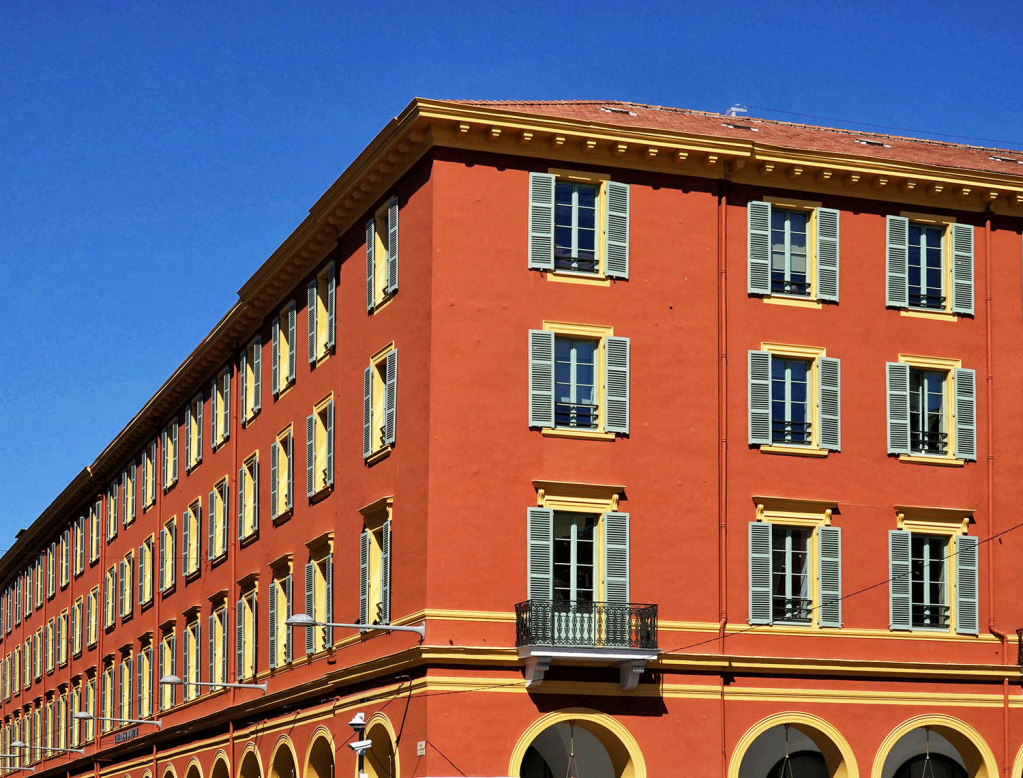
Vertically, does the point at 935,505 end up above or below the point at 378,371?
below

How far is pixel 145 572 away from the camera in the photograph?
67125mm

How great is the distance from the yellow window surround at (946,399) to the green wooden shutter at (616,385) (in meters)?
7.03

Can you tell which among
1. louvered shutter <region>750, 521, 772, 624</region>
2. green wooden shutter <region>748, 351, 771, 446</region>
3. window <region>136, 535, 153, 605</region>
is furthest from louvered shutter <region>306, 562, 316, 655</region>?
window <region>136, 535, 153, 605</region>

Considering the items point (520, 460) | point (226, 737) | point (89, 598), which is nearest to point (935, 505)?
point (520, 460)

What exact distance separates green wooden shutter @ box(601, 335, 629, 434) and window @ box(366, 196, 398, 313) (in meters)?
5.51

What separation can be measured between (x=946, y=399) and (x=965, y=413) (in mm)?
556

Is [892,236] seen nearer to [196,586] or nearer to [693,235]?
[693,235]

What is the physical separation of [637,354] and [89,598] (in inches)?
1734

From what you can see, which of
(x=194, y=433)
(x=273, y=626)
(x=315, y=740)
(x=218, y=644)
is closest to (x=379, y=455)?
(x=315, y=740)

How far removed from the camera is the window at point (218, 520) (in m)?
55.9

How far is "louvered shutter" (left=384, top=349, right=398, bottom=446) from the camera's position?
4078 centimetres

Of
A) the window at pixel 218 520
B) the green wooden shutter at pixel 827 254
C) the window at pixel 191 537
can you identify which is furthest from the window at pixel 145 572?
the green wooden shutter at pixel 827 254

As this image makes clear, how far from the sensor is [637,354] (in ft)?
132

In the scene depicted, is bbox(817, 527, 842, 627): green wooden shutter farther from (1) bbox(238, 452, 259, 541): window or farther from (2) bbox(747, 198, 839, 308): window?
(1) bbox(238, 452, 259, 541): window
